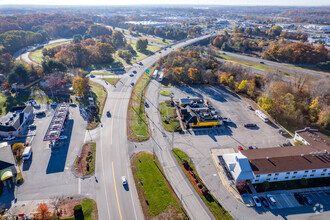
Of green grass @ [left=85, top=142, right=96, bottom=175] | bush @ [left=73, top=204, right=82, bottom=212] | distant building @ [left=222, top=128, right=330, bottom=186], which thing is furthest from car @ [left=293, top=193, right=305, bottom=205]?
green grass @ [left=85, top=142, right=96, bottom=175]

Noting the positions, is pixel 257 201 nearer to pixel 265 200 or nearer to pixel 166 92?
pixel 265 200

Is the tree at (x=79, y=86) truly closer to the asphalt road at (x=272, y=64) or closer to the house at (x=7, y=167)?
the house at (x=7, y=167)

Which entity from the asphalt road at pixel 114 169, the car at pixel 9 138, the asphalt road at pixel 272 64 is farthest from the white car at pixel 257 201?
the asphalt road at pixel 272 64

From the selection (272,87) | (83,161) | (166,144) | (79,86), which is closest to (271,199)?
(166,144)

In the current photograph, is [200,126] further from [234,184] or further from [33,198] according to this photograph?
[33,198]

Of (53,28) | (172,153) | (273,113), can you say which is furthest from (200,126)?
(53,28)

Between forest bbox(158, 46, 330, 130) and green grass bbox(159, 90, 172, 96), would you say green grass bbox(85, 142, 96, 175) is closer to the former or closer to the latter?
green grass bbox(159, 90, 172, 96)
